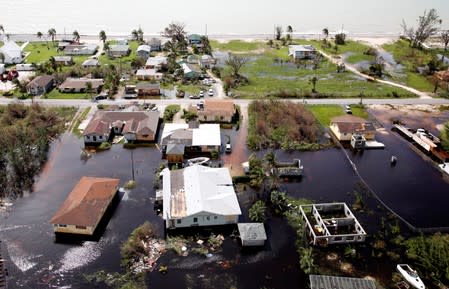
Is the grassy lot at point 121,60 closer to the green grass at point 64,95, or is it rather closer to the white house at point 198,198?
the green grass at point 64,95

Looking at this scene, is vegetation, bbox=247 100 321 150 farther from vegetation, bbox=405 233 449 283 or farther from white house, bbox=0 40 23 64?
white house, bbox=0 40 23 64

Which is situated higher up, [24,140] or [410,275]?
[24,140]

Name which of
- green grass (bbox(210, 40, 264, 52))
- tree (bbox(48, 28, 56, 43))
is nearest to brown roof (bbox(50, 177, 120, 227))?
green grass (bbox(210, 40, 264, 52))

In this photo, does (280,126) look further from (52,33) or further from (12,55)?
(52,33)

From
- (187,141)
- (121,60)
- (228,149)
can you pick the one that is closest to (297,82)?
(228,149)

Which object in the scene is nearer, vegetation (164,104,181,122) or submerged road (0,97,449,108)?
vegetation (164,104,181,122)

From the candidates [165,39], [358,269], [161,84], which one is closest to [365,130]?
[358,269]
